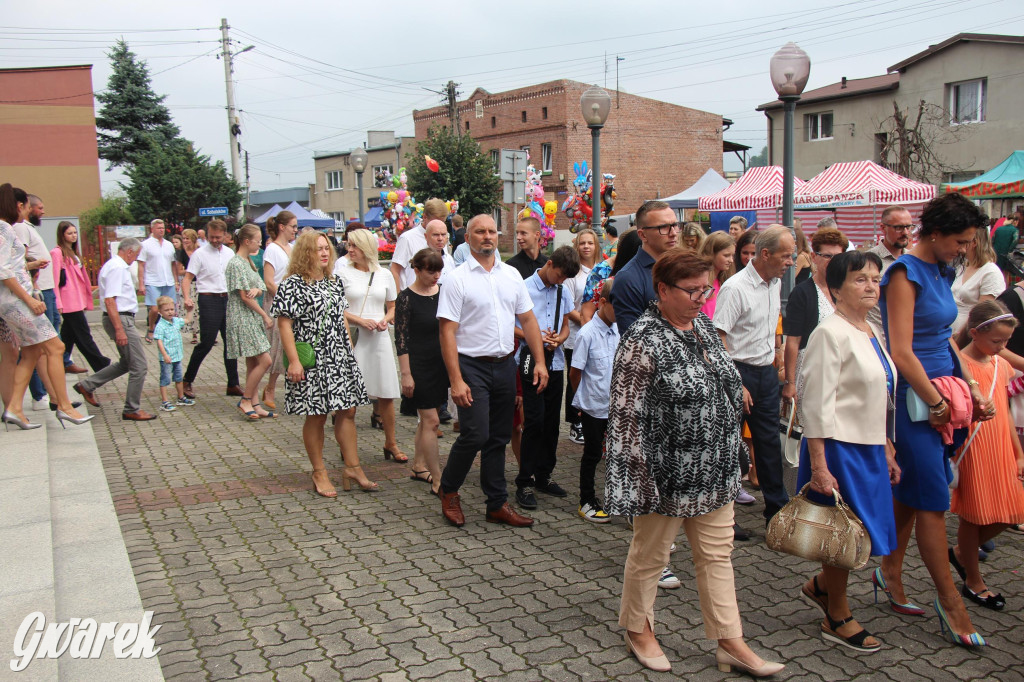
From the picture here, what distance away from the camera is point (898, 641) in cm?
372

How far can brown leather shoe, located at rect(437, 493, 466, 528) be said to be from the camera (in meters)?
5.41

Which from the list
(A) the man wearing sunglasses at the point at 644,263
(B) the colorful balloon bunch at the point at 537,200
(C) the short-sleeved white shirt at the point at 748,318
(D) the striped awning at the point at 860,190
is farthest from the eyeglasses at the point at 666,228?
(D) the striped awning at the point at 860,190

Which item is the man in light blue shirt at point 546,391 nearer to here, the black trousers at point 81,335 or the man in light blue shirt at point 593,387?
the man in light blue shirt at point 593,387

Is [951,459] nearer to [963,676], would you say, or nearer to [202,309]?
[963,676]

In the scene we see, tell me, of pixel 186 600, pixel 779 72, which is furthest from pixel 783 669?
pixel 779 72

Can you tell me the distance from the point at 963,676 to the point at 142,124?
164ft

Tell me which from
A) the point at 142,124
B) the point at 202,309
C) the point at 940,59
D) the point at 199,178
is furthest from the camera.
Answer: the point at 142,124

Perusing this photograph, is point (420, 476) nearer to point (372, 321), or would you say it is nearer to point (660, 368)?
point (372, 321)

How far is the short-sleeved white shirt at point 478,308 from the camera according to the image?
5207mm

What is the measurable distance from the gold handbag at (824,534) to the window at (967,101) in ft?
105

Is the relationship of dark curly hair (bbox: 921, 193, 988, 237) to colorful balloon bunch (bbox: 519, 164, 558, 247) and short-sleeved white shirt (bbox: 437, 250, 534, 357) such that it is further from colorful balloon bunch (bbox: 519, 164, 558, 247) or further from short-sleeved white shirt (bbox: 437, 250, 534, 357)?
colorful balloon bunch (bbox: 519, 164, 558, 247)

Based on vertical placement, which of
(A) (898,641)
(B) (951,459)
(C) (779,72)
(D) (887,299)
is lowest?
(A) (898,641)

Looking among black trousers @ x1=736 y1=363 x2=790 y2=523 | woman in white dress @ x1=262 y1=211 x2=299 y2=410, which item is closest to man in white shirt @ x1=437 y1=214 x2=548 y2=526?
black trousers @ x1=736 y1=363 x2=790 y2=523

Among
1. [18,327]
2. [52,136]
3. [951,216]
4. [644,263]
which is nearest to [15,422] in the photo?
[18,327]
